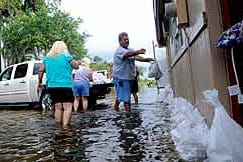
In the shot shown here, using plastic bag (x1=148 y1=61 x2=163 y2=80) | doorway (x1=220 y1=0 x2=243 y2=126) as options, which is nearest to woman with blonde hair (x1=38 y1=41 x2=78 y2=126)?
doorway (x1=220 y1=0 x2=243 y2=126)

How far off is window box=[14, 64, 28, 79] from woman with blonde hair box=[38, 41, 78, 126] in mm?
8355

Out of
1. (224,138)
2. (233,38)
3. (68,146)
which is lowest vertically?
(68,146)

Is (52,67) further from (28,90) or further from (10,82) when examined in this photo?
(10,82)

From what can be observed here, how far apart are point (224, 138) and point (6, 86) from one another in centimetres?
1505

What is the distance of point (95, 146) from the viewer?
603 centimetres

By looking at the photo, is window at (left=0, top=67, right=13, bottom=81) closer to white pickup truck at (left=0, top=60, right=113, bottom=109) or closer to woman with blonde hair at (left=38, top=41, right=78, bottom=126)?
white pickup truck at (left=0, top=60, right=113, bottom=109)

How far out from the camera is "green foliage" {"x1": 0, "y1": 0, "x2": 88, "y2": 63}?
29203 mm

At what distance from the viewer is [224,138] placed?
3.38 metres

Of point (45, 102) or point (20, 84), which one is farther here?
point (20, 84)

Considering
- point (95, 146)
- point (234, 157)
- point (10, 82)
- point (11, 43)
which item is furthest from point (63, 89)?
point (11, 43)

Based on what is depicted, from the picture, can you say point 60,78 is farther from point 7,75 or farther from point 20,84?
point 7,75

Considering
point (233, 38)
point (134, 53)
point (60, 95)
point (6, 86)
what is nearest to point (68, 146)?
point (60, 95)

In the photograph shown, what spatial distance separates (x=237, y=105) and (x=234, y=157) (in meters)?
0.73

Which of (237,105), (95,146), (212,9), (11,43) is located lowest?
(95,146)
